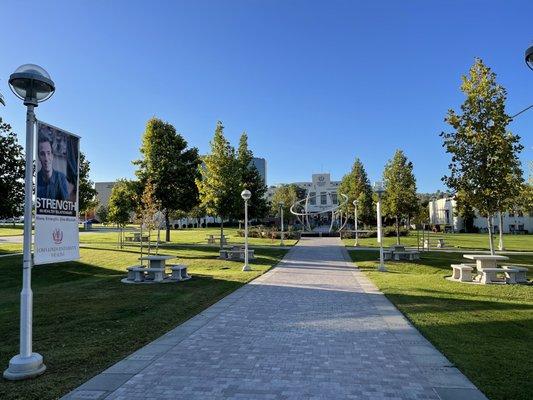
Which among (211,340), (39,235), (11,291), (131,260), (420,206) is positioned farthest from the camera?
(420,206)

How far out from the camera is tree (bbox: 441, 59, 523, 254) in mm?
15578

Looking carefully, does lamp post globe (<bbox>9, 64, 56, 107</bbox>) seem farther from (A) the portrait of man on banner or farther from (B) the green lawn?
(B) the green lawn

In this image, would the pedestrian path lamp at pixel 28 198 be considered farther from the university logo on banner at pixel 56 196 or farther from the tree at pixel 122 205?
the tree at pixel 122 205

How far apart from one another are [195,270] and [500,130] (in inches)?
534

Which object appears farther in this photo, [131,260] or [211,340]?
[131,260]

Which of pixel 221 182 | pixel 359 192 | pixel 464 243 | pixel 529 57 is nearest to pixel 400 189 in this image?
pixel 464 243

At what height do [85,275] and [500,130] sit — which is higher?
[500,130]

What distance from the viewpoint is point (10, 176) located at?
18844 millimetres

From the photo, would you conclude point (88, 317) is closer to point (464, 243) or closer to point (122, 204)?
point (122, 204)

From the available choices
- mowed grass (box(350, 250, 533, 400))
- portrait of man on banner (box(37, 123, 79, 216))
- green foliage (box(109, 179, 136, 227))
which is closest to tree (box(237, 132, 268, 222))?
green foliage (box(109, 179, 136, 227))

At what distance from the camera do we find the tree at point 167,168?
1305 inches

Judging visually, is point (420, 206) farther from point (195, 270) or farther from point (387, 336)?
point (387, 336)

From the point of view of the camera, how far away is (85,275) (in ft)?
58.5

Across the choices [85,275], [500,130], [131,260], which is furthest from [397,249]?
[85,275]
